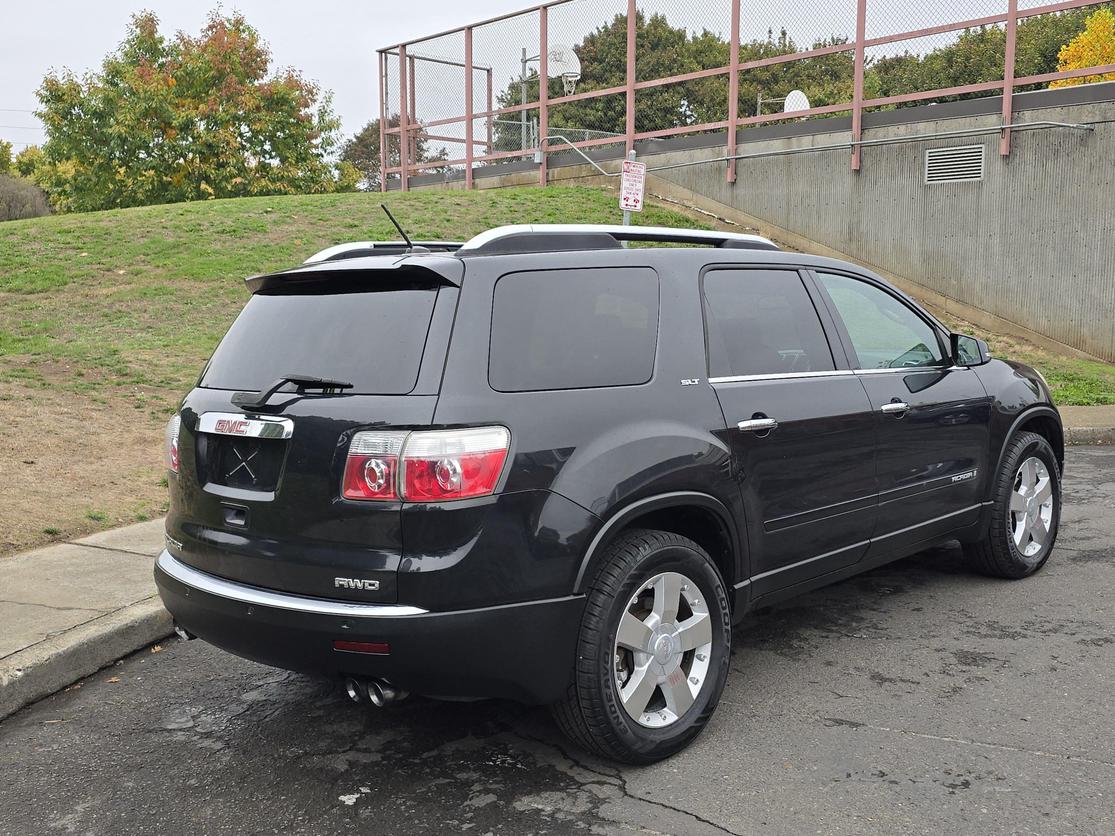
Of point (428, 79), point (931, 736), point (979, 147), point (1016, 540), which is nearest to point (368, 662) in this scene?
point (931, 736)

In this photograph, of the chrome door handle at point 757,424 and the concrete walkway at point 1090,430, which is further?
the concrete walkway at point 1090,430

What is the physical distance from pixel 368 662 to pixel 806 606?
2.79 m

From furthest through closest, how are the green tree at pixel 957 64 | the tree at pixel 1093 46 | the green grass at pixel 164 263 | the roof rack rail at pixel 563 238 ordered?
1. the tree at pixel 1093 46
2. the green tree at pixel 957 64
3. the green grass at pixel 164 263
4. the roof rack rail at pixel 563 238

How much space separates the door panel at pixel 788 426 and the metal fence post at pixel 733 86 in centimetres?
1466

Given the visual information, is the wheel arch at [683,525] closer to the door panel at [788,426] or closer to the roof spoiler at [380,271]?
the door panel at [788,426]

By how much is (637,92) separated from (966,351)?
15.9 m

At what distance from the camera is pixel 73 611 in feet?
16.3

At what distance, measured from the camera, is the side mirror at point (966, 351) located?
527 centimetres

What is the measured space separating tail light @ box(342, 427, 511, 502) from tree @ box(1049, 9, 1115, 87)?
2814 centimetres

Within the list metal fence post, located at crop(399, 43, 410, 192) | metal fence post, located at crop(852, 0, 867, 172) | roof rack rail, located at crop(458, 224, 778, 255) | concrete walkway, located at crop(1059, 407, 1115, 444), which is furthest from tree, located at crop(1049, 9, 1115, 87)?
roof rack rail, located at crop(458, 224, 778, 255)

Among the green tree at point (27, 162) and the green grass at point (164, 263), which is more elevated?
the green tree at point (27, 162)

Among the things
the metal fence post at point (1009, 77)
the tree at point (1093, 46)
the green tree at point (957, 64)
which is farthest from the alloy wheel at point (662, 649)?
the tree at point (1093, 46)

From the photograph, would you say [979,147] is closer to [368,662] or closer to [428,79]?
[428,79]

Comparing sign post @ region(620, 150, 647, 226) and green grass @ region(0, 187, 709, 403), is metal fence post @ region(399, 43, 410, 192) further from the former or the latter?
sign post @ region(620, 150, 647, 226)
